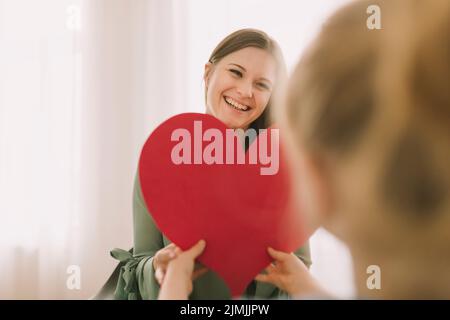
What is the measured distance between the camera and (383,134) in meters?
1.12

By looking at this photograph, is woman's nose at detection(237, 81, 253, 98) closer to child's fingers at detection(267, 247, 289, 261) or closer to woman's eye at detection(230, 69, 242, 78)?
woman's eye at detection(230, 69, 242, 78)

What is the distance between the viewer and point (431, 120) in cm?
104

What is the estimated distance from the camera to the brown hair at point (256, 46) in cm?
115

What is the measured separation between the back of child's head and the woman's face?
6cm

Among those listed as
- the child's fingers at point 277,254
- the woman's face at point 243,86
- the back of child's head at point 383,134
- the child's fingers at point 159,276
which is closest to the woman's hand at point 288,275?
the child's fingers at point 277,254

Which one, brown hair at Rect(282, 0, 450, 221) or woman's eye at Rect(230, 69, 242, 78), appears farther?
woman's eye at Rect(230, 69, 242, 78)

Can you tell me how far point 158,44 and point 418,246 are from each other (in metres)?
0.80

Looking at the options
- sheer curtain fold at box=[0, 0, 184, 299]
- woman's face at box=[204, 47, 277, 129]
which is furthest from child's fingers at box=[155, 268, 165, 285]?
woman's face at box=[204, 47, 277, 129]

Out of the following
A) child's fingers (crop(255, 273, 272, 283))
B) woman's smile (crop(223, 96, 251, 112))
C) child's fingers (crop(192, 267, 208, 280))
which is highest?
woman's smile (crop(223, 96, 251, 112))

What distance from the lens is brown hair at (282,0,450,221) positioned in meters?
1.05

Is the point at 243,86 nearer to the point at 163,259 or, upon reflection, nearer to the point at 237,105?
the point at 237,105

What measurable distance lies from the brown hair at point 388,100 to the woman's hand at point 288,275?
0.25 meters
